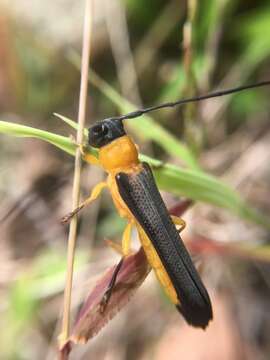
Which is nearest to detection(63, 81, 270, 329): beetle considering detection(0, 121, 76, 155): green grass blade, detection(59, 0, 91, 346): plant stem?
detection(59, 0, 91, 346): plant stem

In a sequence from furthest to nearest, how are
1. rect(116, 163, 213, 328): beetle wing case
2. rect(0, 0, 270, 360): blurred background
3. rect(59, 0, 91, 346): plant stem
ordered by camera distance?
rect(0, 0, 270, 360): blurred background < rect(116, 163, 213, 328): beetle wing case < rect(59, 0, 91, 346): plant stem

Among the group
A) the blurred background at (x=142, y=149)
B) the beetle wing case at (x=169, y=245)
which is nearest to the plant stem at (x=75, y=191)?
the beetle wing case at (x=169, y=245)

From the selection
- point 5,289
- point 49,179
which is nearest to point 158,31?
point 49,179

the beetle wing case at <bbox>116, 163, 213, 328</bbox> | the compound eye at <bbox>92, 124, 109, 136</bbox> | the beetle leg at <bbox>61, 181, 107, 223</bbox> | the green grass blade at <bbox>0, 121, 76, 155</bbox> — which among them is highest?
the compound eye at <bbox>92, 124, 109, 136</bbox>

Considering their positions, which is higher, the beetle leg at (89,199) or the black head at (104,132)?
the black head at (104,132)

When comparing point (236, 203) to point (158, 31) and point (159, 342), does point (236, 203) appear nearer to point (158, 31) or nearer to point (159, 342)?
point (159, 342)

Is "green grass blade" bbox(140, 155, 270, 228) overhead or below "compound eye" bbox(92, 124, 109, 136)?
below

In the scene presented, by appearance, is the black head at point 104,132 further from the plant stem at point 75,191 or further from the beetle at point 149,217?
the plant stem at point 75,191

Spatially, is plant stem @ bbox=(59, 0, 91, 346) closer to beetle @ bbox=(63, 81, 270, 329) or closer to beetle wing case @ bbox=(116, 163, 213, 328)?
beetle @ bbox=(63, 81, 270, 329)
